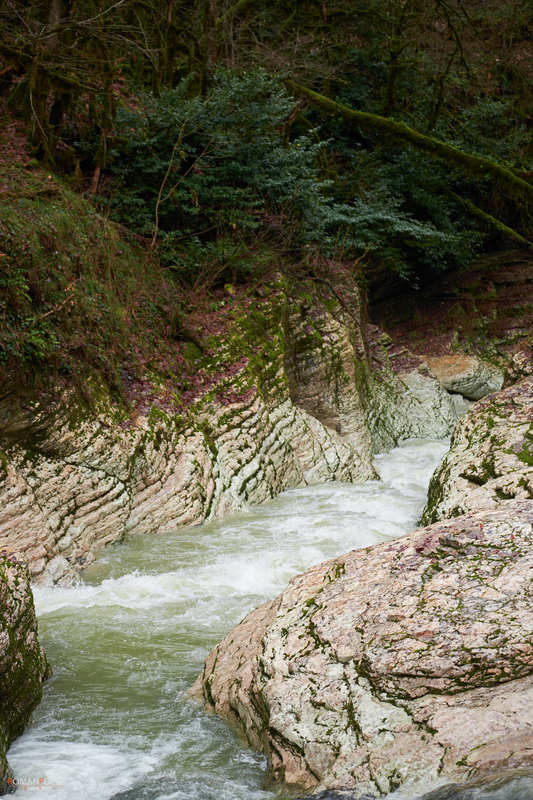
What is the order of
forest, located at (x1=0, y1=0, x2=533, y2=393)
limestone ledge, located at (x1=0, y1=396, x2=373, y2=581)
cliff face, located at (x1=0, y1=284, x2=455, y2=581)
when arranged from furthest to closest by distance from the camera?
forest, located at (x1=0, y1=0, x2=533, y2=393), cliff face, located at (x1=0, y1=284, x2=455, y2=581), limestone ledge, located at (x1=0, y1=396, x2=373, y2=581)

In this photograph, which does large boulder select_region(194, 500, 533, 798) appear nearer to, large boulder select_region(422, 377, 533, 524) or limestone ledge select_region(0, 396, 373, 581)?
large boulder select_region(422, 377, 533, 524)

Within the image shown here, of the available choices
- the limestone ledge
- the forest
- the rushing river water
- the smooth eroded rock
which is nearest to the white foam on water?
the rushing river water

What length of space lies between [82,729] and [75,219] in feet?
24.9

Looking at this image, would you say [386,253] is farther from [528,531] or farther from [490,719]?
[490,719]

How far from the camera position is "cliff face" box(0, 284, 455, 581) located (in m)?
7.15

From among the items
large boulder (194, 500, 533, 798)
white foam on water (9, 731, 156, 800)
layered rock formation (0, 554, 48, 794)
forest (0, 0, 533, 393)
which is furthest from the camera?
forest (0, 0, 533, 393)

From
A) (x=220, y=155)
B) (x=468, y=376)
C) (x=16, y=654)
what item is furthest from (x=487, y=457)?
(x=468, y=376)

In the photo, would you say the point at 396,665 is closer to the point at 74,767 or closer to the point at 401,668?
the point at 401,668

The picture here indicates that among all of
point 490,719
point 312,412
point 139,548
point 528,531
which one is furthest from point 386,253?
point 490,719

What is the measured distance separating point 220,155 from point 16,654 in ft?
32.5

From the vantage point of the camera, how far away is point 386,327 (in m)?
20.5

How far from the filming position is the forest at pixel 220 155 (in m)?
9.01

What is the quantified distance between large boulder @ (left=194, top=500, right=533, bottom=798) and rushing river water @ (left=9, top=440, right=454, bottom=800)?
35cm

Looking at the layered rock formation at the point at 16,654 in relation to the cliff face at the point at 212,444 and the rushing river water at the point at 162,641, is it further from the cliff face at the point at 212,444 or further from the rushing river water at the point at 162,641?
the cliff face at the point at 212,444
